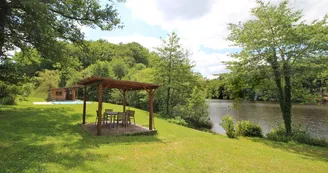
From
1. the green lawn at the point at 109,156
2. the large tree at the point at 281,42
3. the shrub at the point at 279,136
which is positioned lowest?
the shrub at the point at 279,136

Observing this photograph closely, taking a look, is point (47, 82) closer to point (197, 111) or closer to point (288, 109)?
point (197, 111)

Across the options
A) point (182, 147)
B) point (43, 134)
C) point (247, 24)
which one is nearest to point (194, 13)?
point (247, 24)

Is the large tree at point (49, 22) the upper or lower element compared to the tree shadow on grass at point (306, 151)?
upper

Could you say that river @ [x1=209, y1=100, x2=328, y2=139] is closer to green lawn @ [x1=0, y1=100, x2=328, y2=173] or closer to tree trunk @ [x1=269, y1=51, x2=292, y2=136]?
tree trunk @ [x1=269, y1=51, x2=292, y2=136]

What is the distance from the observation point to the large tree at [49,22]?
305 inches

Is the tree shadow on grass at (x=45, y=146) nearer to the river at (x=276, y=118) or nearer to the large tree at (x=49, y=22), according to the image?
the large tree at (x=49, y=22)

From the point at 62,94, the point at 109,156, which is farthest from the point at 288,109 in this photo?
the point at 62,94

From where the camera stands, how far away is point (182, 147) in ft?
24.7

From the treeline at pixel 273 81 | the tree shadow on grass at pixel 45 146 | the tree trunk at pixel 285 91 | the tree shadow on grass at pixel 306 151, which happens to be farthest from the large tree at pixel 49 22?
the tree shadow on grass at pixel 306 151

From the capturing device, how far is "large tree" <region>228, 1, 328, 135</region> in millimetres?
10906

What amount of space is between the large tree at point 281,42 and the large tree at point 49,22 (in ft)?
28.2

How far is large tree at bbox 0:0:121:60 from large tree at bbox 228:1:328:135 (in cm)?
860

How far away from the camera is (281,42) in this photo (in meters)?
11.4

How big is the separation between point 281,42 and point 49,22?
1251 cm
